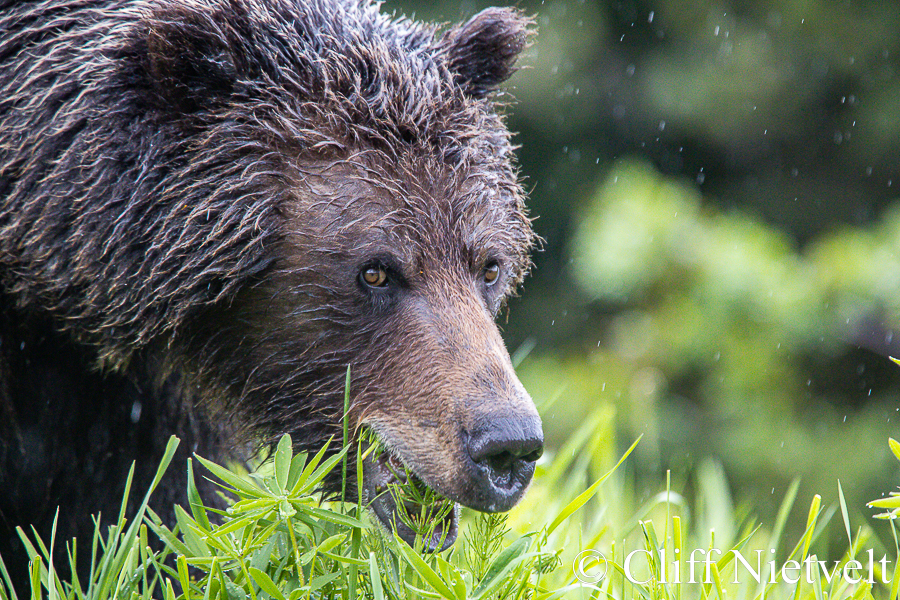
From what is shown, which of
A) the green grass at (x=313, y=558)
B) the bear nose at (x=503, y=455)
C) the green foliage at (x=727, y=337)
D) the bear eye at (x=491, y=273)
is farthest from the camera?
the green foliage at (x=727, y=337)

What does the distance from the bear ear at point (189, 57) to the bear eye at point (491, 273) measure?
3.13 ft

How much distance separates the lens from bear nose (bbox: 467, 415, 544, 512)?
2346 mm

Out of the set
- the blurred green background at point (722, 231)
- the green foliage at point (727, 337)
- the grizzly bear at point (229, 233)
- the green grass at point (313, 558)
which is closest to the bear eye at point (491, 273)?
the grizzly bear at point (229, 233)

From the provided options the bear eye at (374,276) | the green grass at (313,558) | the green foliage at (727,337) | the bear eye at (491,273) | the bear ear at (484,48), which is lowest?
the green foliage at (727,337)

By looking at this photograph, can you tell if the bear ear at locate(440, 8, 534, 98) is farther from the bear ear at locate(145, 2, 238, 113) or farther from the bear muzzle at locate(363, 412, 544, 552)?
the bear muzzle at locate(363, 412, 544, 552)

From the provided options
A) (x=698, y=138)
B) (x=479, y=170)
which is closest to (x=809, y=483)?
(x=698, y=138)

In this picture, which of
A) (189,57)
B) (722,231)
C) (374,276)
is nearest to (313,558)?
(374,276)

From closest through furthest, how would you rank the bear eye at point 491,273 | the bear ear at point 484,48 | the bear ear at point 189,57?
1. the bear ear at point 189,57
2. the bear eye at point 491,273
3. the bear ear at point 484,48

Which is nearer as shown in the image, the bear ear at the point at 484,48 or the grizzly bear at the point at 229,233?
the grizzly bear at the point at 229,233

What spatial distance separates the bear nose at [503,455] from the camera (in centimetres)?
235

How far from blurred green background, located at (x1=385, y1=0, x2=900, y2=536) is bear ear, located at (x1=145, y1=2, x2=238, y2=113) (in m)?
2.21

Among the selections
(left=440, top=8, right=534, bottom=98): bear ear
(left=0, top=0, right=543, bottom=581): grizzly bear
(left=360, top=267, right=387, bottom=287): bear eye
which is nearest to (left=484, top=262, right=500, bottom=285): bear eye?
(left=0, top=0, right=543, bottom=581): grizzly bear

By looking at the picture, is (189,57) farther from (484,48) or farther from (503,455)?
(503,455)

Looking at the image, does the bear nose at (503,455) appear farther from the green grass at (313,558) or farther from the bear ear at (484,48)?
the bear ear at (484,48)
